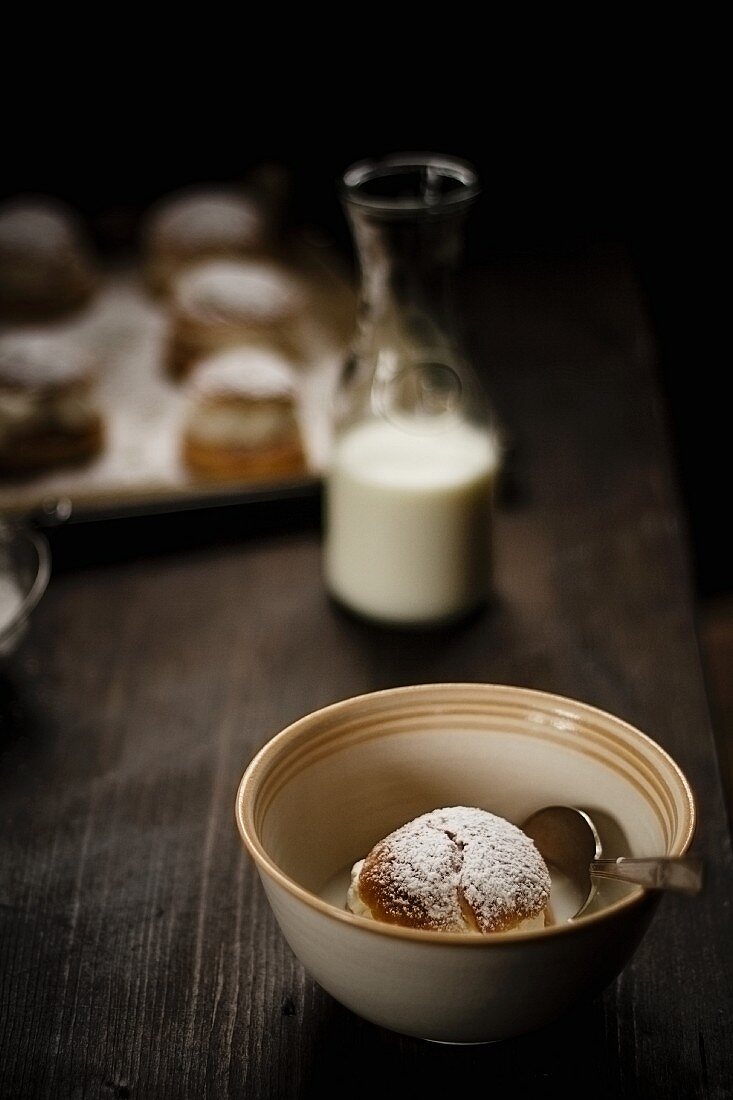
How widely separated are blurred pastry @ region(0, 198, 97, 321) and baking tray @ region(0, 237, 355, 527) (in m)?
0.04

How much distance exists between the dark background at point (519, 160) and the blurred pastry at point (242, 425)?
0.72 m

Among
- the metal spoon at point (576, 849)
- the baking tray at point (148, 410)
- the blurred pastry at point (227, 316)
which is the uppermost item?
the metal spoon at point (576, 849)

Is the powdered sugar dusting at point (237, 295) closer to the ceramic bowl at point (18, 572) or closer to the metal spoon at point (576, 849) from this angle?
the ceramic bowl at point (18, 572)

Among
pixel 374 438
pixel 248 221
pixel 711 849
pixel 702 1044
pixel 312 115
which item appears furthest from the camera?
pixel 312 115

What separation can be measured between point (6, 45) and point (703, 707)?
1.61 metres

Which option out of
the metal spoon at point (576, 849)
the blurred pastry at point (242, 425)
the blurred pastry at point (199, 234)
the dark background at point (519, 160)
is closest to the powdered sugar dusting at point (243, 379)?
the blurred pastry at point (242, 425)

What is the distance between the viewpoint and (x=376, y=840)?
68cm

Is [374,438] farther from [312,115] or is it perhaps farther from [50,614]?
[312,115]

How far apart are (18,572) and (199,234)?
0.99 metres

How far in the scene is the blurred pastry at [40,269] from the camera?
176 centimetres

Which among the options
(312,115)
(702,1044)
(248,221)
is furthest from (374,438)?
(312,115)

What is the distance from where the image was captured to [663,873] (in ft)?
1.72

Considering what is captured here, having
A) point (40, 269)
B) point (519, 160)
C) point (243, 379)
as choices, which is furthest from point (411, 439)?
point (519, 160)

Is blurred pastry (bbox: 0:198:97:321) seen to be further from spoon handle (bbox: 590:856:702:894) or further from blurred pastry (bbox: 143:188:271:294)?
spoon handle (bbox: 590:856:702:894)
